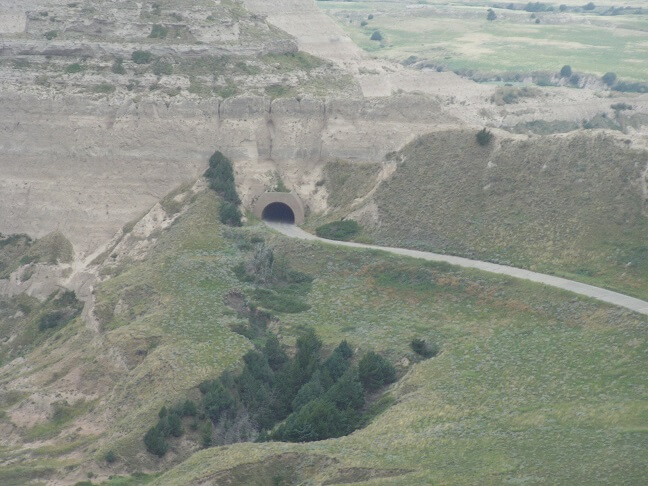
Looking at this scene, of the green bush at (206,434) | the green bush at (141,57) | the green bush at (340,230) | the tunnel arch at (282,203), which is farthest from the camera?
the green bush at (141,57)

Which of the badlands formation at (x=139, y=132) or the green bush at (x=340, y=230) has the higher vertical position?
the badlands formation at (x=139, y=132)

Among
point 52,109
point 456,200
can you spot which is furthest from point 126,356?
point 52,109

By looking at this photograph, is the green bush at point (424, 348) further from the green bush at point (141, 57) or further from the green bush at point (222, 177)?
the green bush at point (141, 57)

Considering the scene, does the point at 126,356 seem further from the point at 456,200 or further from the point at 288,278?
the point at 456,200

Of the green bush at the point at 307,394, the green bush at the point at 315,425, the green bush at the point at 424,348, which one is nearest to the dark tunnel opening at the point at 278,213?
the green bush at the point at 424,348

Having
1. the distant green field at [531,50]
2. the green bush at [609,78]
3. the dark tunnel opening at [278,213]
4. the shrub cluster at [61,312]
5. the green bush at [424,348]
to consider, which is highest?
the distant green field at [531,50]
